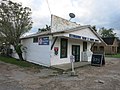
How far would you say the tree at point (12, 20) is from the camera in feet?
54.0

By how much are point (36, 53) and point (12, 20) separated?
16.3 feet

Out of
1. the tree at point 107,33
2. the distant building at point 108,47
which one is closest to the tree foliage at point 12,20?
the distant building at point 108,47

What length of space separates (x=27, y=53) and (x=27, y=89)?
405 inches

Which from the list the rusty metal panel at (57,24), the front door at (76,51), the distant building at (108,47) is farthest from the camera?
the distant building at (108,47)

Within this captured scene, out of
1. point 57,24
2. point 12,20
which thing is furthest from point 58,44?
point 12,20

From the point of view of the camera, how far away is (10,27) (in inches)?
654

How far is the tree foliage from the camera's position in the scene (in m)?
16.5

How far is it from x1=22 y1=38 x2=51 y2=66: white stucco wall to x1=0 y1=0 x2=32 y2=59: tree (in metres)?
1.24

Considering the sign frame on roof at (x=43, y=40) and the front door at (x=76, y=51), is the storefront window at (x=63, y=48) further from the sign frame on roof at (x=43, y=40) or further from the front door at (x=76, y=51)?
the sign frame on roof at (x=43, y=40)

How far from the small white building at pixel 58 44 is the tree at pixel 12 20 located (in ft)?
3.77

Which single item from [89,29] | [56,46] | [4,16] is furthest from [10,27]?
[89,29]

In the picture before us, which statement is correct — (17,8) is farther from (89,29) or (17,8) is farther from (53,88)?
(53,88)

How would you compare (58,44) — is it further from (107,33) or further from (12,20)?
(107,33)

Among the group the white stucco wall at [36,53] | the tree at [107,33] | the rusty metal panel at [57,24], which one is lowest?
the white stucco wall at [36,53]
